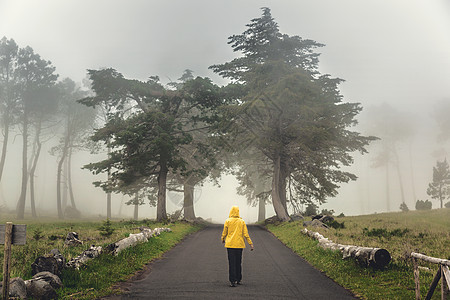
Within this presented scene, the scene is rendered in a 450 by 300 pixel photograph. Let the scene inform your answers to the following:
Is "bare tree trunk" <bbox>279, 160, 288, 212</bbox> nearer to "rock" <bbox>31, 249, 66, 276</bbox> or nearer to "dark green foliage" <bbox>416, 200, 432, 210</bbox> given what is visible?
"dark green foliage" <bbox>416, 200, 432, 210</bbox>

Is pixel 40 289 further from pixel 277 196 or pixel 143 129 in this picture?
pixel 277 196

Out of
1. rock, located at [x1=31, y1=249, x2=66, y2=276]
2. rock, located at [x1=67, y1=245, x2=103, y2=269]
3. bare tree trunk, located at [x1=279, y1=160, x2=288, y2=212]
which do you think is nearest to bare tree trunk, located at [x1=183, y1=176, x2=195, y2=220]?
bare tree trunk, located at [x1=279, y1=160, x2=288, y2=212]

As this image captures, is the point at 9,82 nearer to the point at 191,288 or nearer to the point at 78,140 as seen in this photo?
the point at 78,140

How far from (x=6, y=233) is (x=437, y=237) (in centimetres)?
1716

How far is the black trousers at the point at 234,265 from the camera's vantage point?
28.0 ft

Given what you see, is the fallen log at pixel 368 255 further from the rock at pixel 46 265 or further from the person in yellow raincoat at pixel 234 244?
the rock at pixel 46 265

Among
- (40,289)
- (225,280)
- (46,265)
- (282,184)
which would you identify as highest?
(282,184)

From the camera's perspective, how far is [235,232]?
912 cm

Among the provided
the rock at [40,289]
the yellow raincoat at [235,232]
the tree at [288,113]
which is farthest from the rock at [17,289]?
the tree at [288,113]

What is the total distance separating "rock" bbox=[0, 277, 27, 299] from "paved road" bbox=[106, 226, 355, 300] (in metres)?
1.72

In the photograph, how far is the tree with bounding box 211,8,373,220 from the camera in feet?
88.8

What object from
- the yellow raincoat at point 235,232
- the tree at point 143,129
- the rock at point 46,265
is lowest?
the rock at point 46,265

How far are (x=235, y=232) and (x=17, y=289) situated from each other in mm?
4958

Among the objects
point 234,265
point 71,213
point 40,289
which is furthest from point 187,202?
point 40,289
